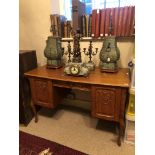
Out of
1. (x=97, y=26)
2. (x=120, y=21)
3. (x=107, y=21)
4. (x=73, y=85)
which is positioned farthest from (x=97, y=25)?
(x=73, y=85)

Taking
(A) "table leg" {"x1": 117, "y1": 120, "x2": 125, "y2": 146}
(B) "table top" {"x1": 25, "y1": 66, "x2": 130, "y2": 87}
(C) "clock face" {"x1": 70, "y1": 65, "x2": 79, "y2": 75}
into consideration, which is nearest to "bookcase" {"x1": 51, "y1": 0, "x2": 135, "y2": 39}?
(B) "table top" {"x1": 25, "y1": 66, "x2": 130, "y2": 87}

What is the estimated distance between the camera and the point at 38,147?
1691 millimetres

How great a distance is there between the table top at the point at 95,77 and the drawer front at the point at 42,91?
0.26 feet

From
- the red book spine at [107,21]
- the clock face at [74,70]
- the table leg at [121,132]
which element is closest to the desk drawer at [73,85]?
the clock face at [74,70]

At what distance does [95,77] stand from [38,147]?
931 mm

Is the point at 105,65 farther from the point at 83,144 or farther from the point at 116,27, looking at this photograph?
the point at 83,144

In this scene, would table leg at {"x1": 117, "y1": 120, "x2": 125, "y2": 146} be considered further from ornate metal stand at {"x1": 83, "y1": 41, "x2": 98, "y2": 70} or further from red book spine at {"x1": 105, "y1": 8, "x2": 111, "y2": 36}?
red book spine at {"x1": 105, "y1": 8, "x2": 111, "y2": 36}

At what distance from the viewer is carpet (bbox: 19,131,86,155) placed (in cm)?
163

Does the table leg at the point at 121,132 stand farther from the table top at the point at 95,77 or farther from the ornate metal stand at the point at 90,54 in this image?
the ornate metal stand at the point at 90,54

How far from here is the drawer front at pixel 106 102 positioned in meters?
1.51
